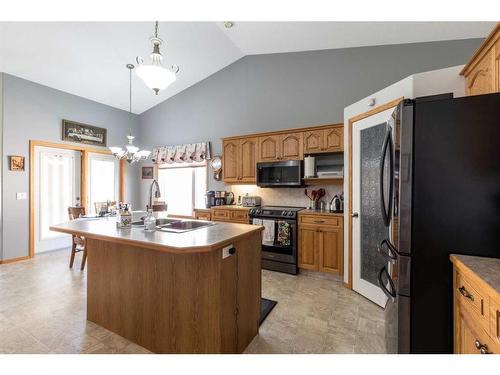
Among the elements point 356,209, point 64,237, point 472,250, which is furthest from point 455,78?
point 64,237

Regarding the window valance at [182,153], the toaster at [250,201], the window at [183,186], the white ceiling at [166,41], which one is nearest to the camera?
the white ceiling at [166,41]

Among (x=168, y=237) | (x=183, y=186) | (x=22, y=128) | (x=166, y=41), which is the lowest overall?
(x=168, y=237)

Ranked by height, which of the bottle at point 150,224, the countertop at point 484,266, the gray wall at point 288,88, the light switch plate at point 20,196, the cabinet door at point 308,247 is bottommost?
the cabinet door at point 308,247

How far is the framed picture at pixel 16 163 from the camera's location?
383 centimetres

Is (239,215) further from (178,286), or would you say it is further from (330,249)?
(178,286)

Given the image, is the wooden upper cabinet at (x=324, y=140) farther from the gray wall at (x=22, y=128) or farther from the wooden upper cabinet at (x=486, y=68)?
the gray wall at (x=22, y=128)

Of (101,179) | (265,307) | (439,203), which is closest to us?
(439,203)

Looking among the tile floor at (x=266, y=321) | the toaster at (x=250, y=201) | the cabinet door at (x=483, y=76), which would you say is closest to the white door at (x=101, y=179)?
the tile floor at (x=266, y=321)

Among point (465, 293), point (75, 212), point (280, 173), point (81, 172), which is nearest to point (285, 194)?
point (280, 173)

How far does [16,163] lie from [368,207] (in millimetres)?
5491

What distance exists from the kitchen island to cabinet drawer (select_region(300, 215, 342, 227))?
1.44 metres

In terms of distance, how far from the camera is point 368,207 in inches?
102

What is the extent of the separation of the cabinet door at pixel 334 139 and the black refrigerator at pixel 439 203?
1.89 meters
